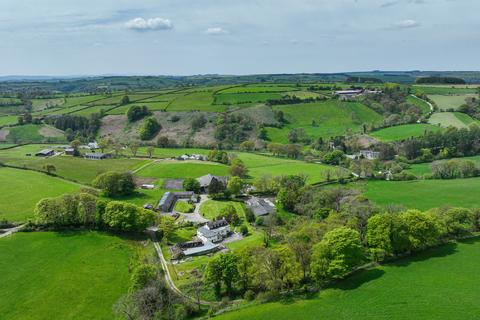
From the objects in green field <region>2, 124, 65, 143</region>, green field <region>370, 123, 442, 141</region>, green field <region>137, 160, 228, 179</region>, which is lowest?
green field <region>137, 160, 228, 179</region>

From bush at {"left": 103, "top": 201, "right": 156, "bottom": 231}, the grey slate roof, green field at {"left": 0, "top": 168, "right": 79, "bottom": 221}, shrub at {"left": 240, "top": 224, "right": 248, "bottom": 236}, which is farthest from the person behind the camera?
green field at {"left": 0, "top": 168, "right": 79, "bottom": 221}

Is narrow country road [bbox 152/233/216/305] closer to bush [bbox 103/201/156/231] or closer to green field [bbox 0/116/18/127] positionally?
bush [bbox 103/201/156/231]

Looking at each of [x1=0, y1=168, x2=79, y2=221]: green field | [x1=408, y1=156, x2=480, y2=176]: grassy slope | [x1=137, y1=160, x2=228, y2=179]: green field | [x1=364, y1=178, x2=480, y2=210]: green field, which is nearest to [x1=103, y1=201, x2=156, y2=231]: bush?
[x1=0, y1=168, x2=79, y2=221]: green field

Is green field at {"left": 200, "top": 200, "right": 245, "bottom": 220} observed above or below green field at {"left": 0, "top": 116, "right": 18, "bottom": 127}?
below

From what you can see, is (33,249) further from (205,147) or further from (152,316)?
(205,147)

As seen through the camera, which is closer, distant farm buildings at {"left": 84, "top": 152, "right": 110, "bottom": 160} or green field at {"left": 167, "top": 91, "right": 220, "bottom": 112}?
distant farm buildings at {"left": 84, "top": 152, "right": 110, "bottom": 160}

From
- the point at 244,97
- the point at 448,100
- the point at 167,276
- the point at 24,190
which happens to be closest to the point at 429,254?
the point at 167,276
